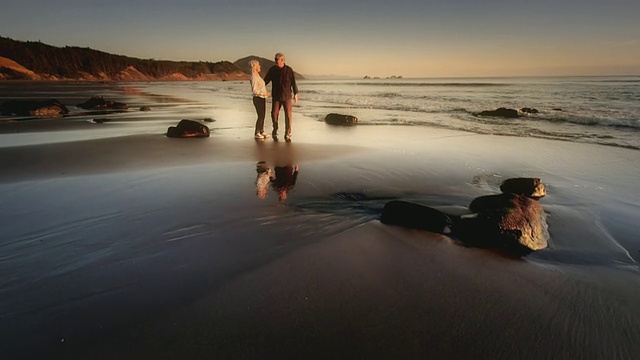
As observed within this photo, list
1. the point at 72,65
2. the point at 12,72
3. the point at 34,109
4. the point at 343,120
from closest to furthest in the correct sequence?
1. the point at 343,120
2. the point at 34,109
3. the point at 12,72
4. the point at 72,65

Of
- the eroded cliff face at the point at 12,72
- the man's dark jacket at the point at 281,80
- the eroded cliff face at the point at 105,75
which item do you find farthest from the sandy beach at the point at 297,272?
the eroded cliff face at the point at 105,75

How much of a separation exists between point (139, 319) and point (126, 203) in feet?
8.42

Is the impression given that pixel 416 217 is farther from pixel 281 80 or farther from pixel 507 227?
pixel 281 80

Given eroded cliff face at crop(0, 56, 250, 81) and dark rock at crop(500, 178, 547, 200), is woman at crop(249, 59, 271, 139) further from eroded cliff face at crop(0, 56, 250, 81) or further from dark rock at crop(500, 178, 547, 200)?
eroded cliff face at crop(0, 56, 250, 81)

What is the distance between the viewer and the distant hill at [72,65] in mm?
81125

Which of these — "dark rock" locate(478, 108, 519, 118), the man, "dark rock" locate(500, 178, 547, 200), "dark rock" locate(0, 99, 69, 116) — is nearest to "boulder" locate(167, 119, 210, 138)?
the man

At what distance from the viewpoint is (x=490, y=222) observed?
10.8 ft

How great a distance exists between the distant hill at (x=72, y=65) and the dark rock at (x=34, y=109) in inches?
3086

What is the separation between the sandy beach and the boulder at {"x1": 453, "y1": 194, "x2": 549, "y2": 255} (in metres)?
0.15

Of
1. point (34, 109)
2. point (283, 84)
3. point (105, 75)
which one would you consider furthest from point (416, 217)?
point (105, 75)

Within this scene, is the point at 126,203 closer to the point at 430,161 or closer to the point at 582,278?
the point at 582,278

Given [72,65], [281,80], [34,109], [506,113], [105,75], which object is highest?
[72,65]

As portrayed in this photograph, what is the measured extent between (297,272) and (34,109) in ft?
60.4

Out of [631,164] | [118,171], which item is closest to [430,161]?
[631,164]
